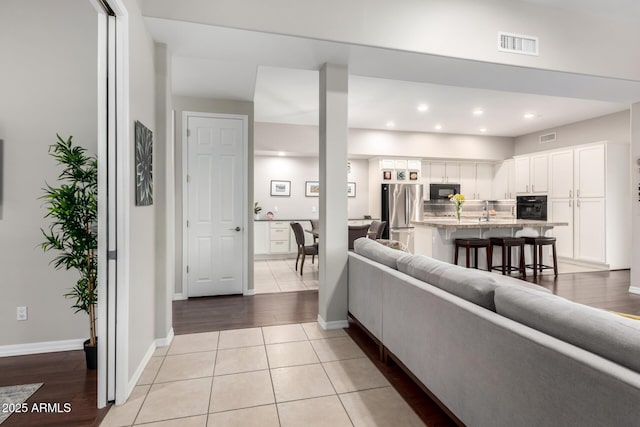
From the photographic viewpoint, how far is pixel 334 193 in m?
3.17

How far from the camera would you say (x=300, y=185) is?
7.93 m

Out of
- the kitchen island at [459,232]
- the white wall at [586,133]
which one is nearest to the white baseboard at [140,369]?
the kitchen island at [459,232]

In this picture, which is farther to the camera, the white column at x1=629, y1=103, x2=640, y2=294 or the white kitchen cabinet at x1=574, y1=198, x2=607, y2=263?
the white kitchen cabinet at x1=574, y1=198, x2=607, y2=263

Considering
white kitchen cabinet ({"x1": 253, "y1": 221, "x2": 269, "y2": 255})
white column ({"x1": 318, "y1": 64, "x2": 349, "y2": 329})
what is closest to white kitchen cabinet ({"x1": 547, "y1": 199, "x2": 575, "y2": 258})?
white column ({"x1": 318, "y1": 64, "x2": 349, "y2": 329})

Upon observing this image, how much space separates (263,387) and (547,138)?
8.02 meters

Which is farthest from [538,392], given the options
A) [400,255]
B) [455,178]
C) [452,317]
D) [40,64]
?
[455,178]

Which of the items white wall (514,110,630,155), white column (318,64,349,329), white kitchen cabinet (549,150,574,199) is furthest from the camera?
white kitchen cabinet (549,150,574,199)

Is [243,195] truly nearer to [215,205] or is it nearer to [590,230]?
[215,205]

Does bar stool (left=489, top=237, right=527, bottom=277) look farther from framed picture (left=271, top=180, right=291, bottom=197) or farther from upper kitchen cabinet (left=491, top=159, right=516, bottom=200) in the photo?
framed picture (left=271, top=180, right=291, bottom=197)

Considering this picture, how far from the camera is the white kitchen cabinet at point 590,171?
6.02 meters

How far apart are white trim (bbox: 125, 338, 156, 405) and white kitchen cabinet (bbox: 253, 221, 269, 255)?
172 inches

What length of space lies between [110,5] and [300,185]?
19.9 ft

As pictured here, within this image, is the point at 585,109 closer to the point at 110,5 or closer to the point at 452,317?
the point at 452,317

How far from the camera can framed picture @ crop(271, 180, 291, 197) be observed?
774 centimetres
